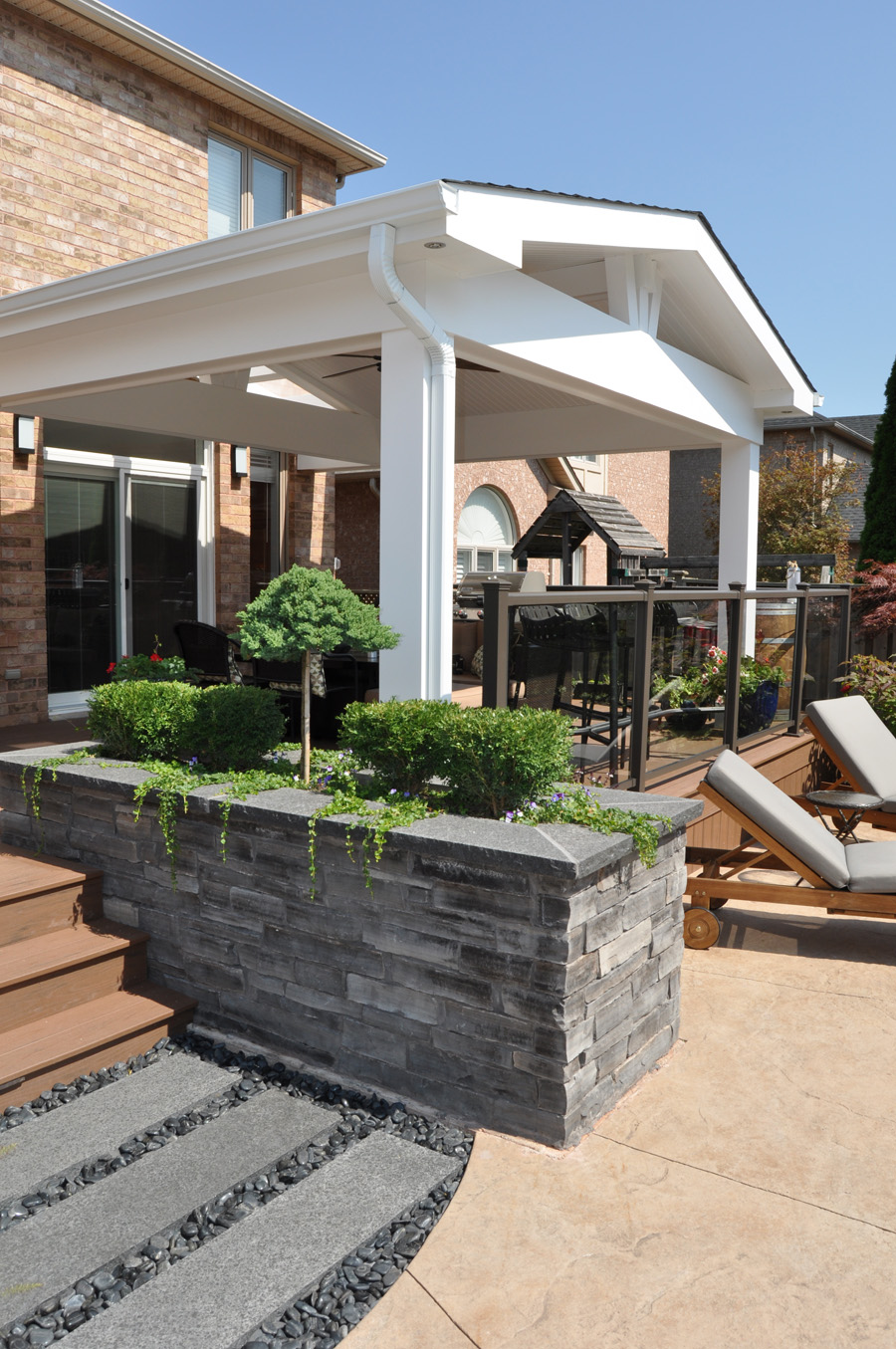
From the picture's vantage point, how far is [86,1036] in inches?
140

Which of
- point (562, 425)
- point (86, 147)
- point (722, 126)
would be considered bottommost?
point (562, 425)

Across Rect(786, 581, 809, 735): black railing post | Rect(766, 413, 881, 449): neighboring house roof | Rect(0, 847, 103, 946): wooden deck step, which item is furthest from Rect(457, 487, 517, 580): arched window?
Rect(0, 847, 103, 946): wooden deck step

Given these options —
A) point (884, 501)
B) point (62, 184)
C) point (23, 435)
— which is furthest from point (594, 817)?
point (884, 501)

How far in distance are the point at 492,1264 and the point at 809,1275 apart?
78 cm

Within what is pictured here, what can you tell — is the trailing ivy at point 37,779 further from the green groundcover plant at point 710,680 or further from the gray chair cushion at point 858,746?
the gray chair cushion at point 858,746

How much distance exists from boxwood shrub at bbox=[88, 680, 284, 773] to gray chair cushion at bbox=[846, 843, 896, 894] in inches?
108

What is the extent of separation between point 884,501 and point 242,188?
788 cm

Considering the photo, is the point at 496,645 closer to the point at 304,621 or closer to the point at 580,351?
the point at 304,621

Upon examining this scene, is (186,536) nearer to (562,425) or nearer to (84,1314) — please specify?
(562,425)

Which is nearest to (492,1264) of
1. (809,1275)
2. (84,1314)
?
(809,1275)

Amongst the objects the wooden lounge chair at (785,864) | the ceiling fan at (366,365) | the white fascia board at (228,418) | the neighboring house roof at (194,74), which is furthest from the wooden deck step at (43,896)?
the neighboring house roof at (194,74)

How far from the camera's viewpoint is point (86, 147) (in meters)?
8.62

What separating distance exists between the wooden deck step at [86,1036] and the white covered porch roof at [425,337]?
1787 mm

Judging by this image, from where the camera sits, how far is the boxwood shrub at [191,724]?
4379 mm
